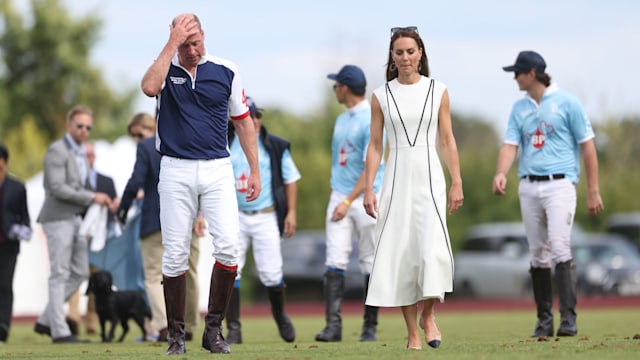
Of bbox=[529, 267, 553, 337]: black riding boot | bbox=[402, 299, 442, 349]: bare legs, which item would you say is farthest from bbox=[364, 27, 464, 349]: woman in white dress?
bbox=[529, 267, 553, 337]: black riding boot

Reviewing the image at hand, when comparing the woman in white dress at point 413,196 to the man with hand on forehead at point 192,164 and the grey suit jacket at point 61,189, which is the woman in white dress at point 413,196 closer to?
the man with hand on forehead at point 192,164

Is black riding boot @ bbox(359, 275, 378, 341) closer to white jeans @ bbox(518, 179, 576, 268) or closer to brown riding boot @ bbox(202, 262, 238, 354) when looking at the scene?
white jeans @ bbox(518, 179, 576, 268)

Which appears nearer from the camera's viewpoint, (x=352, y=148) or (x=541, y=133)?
(x=541, y=133)

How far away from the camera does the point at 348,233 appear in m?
12.3

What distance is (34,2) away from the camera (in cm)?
5303

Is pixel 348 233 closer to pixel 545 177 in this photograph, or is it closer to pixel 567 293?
pixel 545 177

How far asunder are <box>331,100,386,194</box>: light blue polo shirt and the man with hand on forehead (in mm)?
3252

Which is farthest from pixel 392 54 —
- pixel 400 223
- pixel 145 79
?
pixel 145 79

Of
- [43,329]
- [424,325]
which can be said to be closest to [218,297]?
[424,325]

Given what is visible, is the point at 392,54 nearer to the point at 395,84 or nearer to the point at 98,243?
the point at 395,84

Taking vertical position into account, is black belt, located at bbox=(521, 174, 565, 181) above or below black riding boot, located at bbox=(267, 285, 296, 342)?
Answer: above

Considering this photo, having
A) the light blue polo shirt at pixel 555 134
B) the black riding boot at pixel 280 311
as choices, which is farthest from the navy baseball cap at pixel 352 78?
the black riding boot at pixel 280 311

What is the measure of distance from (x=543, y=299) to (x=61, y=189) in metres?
4.91

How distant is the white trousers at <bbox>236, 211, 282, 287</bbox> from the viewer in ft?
39.8
